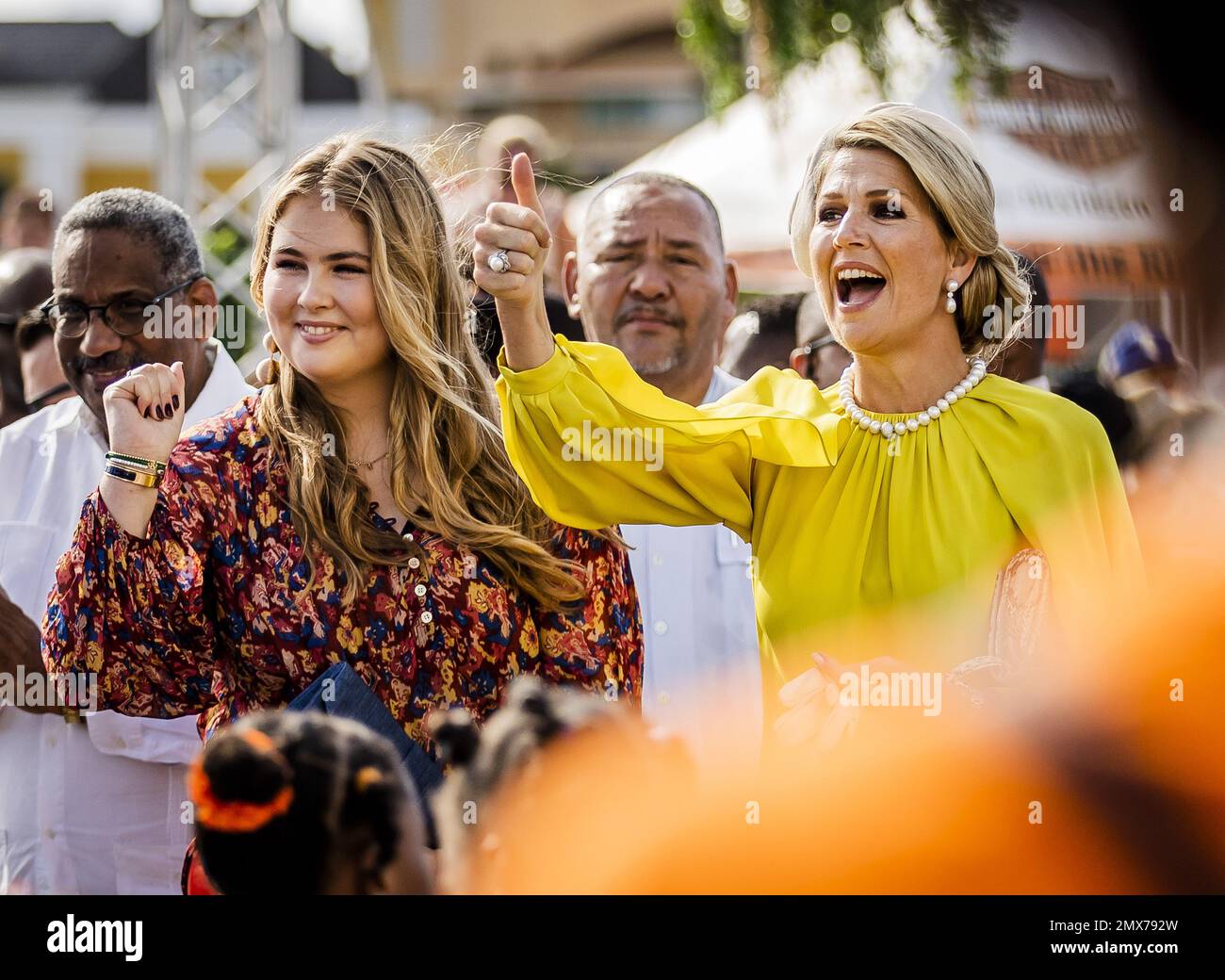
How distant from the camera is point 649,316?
132 inches

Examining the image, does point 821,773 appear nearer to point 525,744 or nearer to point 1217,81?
point 525,744

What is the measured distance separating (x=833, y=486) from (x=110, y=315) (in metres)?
1.43

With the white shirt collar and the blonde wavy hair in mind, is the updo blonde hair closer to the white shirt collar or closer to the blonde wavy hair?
the blonde wavy hair

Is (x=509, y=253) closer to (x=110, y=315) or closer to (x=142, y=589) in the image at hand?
(x=142, y=589)

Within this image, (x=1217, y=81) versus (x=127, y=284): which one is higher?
(x=1217, y=81)

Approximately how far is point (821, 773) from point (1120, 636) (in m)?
0.47

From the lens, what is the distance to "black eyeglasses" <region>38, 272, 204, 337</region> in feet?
9.44

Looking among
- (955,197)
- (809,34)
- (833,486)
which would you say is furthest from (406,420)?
(809,34)

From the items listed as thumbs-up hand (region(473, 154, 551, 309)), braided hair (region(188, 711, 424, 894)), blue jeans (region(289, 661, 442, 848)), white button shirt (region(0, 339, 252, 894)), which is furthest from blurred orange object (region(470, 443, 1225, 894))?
white button shirt (region(0, 339, 252, 894))

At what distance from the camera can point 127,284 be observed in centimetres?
288

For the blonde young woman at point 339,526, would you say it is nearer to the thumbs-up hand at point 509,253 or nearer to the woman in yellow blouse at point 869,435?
the woman in yellow blouse at point 869,435

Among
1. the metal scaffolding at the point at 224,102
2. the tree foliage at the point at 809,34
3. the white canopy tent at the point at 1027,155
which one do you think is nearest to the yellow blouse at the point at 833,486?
the white canopy tent at the point at 1027,155
